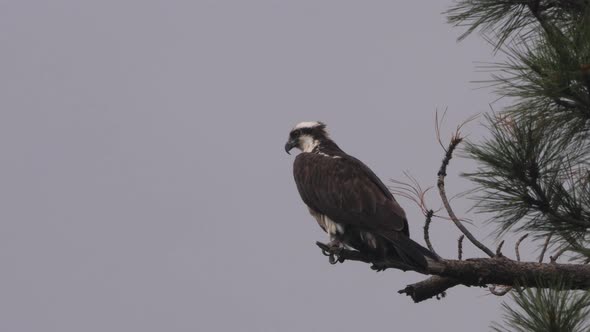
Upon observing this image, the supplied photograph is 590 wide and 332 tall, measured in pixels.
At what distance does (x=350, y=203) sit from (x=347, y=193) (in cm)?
20

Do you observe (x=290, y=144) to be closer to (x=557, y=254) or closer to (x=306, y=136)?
(x=306, y=136)

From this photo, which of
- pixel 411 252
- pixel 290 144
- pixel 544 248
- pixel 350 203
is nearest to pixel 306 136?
pixel 290 144

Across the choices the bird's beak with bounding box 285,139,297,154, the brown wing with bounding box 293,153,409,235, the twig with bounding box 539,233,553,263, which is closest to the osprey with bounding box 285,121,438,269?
the brown wing with bounding box 293,153,409,235

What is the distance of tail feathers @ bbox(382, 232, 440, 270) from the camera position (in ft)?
19.3

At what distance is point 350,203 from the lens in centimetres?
792

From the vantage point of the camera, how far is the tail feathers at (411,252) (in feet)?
19.3

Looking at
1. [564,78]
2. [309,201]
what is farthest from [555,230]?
[309,201]

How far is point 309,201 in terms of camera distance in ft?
27.7

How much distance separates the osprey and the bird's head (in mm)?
126

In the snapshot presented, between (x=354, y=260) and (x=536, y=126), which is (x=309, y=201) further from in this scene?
(x=536, y=126)

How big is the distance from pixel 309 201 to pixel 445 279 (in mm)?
2747

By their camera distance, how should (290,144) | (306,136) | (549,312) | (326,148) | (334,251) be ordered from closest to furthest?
(549,312) < (334,251) < (326,148) < (306,136) < (290,144)

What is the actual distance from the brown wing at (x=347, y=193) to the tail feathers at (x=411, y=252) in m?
0.36

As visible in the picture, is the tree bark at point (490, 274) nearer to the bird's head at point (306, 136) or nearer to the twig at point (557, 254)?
the twig at point (557, 254)
